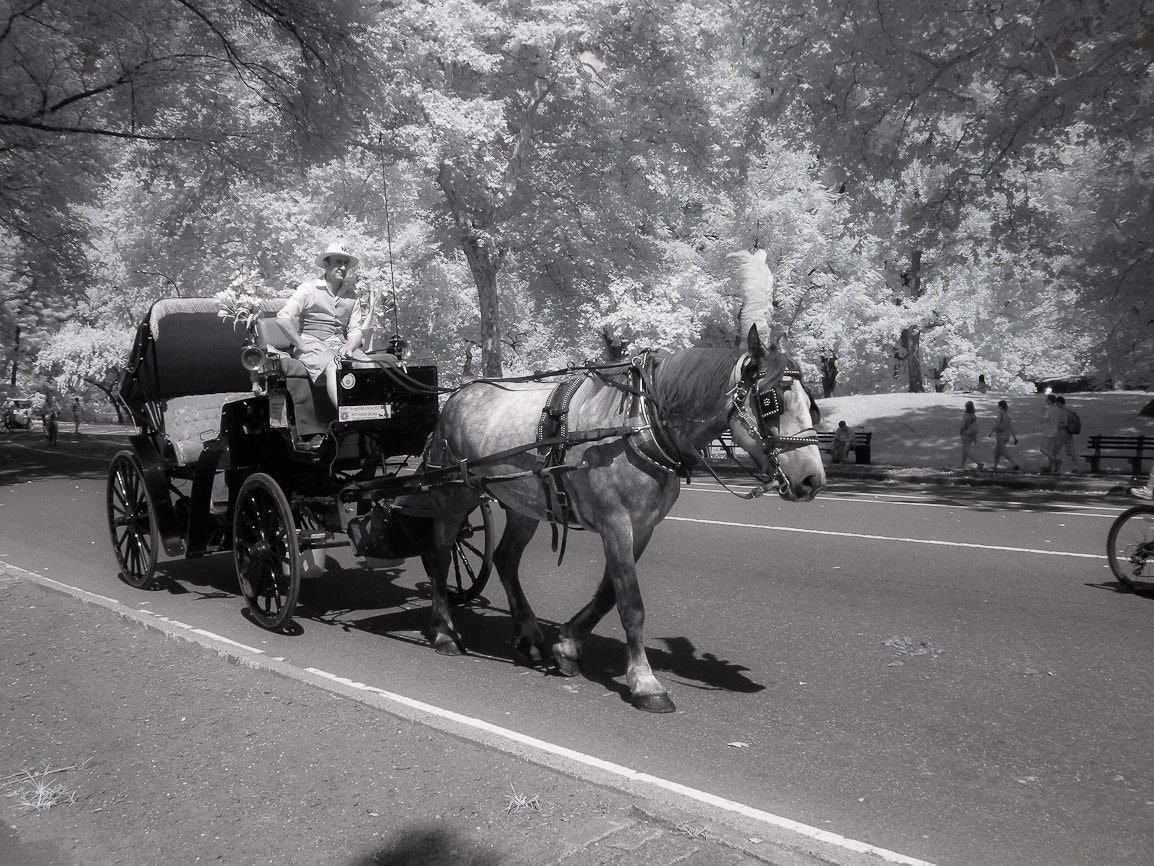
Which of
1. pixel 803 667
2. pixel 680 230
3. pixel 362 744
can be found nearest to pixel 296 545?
pixel 362 744

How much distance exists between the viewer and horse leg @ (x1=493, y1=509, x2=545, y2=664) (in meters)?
6.72

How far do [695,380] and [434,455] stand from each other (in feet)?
7.90

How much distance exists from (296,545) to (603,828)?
12.7ft

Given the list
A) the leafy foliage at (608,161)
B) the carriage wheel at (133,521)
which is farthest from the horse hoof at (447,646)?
the leafy foliage at (608,161)

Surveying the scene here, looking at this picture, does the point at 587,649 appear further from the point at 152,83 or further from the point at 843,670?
the point at 152,83

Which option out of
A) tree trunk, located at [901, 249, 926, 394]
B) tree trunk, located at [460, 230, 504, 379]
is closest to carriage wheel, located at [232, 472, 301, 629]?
tree trunk, located at [460, 230, 504, 379]

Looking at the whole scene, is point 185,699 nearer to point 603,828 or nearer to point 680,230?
point 603,828

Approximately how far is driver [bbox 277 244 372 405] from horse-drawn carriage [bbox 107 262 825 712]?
176 mm

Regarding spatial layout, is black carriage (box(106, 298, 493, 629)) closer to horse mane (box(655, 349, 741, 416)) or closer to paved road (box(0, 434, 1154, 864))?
paved road (box(0, 434, 1154, 864))

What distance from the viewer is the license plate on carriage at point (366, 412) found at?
7.23 m

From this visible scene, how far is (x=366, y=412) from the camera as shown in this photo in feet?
24.1

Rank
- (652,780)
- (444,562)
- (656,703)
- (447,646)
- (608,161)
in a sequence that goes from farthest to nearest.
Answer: (608,161) < (444,562) < (447,646) < (656,703) < (652,780)

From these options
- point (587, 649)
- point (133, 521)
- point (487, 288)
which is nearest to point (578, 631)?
point (587, 649)

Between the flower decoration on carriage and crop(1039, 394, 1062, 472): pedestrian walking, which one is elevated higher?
the flower decoration on carriage
